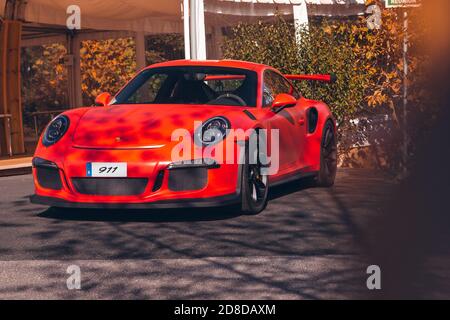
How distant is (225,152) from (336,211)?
63.1 inches

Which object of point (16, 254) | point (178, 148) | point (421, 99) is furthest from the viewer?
point (421, 99)

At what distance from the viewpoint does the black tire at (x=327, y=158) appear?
1165 cm

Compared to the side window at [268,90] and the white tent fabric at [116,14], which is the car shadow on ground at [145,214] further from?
the white tent fabric at [116,14]

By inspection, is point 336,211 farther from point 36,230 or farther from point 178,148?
point 36,230

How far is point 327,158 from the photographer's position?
466 inches

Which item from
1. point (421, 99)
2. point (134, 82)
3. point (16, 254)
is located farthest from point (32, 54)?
point (16, 254)

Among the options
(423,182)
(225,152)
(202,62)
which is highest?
(202,62)

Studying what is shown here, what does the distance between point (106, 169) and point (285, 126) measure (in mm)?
2233

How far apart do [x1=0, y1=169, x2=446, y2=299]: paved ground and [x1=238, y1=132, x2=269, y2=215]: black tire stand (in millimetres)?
112

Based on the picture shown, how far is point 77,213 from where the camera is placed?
9898 mm

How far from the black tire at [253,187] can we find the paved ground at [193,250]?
0.11 metres

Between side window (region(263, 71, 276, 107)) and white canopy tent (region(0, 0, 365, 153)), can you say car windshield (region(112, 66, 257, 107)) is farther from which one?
white canopy tent (region(0, 0, 365, 153))

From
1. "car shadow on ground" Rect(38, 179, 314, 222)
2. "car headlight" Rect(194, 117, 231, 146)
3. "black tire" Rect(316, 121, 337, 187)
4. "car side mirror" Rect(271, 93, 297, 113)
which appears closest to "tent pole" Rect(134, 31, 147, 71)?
"black tire" Rect(316, 121, 337, 187)

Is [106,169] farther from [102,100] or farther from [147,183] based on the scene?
[102,100]
